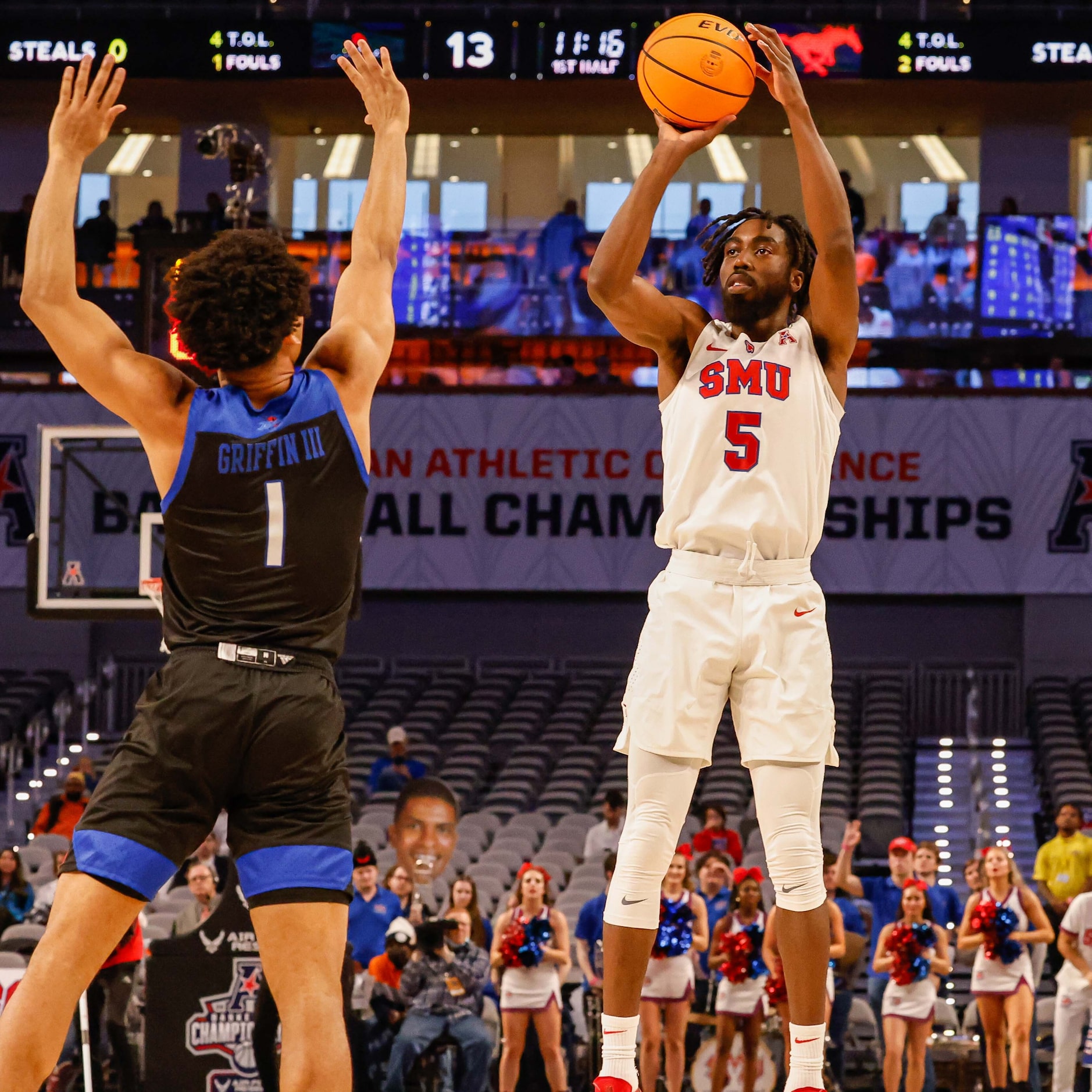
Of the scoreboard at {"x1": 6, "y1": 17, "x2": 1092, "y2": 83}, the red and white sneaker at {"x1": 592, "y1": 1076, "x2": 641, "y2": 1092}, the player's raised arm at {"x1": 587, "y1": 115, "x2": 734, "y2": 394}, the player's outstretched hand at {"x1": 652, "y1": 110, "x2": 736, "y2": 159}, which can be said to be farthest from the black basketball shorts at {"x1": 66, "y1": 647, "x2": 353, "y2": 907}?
the scoreboard at {"x1": 6, "y1": 17, "x2": 1092, "y2": 83}

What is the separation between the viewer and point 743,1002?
11086 mm

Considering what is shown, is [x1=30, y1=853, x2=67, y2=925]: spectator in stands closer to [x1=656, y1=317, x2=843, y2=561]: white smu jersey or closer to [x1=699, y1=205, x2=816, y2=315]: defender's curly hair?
[x1=656, y1=317, x2=843, y2=561]: white smu jersey

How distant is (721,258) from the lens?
4.97 metres

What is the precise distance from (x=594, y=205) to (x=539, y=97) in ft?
6.10

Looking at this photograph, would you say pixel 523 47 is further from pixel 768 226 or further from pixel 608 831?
pixel 768 226

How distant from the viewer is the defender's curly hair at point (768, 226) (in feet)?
16.1

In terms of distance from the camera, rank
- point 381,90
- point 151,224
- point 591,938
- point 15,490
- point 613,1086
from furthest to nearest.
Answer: point 151,224 → point 15,490 → point 591,938 → point 613,1086 → point 381,90

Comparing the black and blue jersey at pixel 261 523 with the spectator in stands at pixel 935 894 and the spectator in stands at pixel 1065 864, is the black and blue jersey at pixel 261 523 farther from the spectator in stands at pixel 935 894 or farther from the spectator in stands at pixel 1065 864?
the spectator in stands at pixel 1065 864

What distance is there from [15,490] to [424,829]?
8463 millimetres

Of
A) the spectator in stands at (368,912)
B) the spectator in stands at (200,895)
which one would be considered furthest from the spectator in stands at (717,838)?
the spectator in stands at (200,895)

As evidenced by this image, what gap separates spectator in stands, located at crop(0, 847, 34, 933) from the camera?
12750 millimetres

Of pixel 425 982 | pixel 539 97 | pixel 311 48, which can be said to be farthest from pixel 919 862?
pixel 539 97

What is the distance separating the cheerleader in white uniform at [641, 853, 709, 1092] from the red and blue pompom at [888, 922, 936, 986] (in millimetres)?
1328

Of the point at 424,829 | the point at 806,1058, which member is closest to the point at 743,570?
the point at 806,1058
